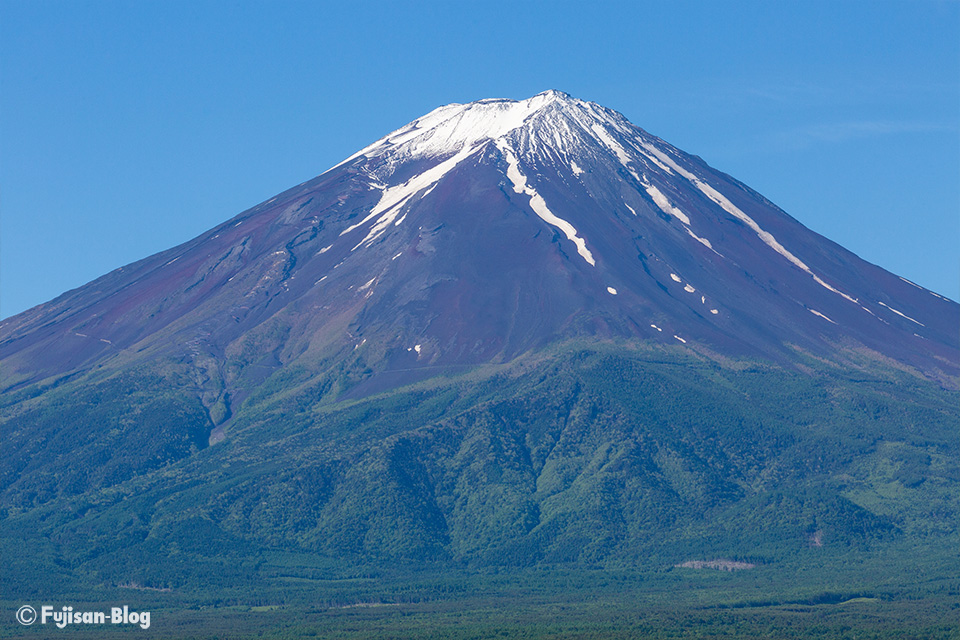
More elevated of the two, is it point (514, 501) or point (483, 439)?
point (483, 439)

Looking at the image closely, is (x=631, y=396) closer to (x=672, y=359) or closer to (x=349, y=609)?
(x=672, y=359)

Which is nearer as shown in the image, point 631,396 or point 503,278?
point 631,396

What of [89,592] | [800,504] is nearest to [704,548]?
[800,504]

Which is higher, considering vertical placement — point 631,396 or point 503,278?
point 503,278

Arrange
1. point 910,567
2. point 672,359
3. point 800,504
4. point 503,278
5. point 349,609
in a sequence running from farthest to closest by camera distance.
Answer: point 503,278 < point 672,359 < point 800,504 < point 910,567 < point 349,609

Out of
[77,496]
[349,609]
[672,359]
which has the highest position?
[672,359]

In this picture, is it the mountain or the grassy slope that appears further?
the mountain

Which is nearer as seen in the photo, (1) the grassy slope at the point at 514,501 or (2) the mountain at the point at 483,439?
(1) the grassy slope at the point at 514,501

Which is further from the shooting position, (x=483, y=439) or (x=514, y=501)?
(x=483, y=439)

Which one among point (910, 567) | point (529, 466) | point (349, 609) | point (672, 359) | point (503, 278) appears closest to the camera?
point (349, 609)
